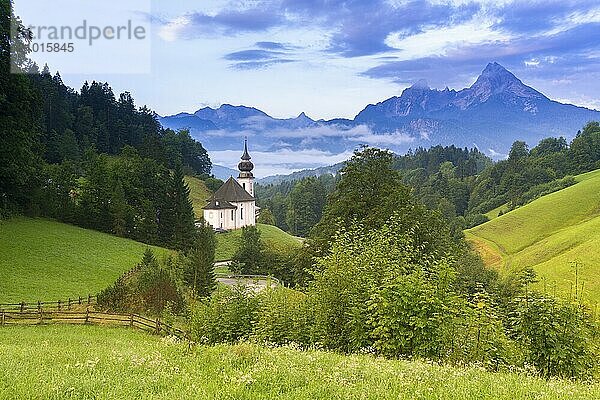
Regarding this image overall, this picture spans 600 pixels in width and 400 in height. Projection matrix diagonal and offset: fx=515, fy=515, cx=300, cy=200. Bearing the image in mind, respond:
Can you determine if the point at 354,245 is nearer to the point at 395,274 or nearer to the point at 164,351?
the point at 395,274

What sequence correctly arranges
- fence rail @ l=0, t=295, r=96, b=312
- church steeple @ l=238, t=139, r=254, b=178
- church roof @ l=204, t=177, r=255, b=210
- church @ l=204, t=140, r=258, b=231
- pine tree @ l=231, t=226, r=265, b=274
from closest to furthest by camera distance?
fence rail @ l=0, t=295, r=96, b=312 < pine tree @ l=231, t=226, r=265, b=274 < church @ l=204, t=140, r=258, b=231 < church roof @ l=204, t=177, r=255, b=210 < church steeple @ l=238, t=139, r=254, b=178

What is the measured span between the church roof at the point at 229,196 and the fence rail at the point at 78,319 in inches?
2779

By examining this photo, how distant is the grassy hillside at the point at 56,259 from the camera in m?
35.4

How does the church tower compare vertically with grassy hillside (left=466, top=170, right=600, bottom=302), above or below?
above

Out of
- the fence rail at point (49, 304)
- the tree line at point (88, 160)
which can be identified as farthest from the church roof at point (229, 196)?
the fence rail at point (49, 304)

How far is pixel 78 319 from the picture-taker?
93.2ft

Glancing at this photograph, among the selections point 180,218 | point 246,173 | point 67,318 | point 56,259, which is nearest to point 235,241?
point 180,218

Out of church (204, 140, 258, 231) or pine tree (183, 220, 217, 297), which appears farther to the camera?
church (204, 140, 258, 231)

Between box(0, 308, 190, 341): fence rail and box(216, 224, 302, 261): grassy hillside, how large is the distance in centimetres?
4828

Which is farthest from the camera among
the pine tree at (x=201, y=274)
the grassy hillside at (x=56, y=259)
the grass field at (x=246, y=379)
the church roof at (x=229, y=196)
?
the church roof at (x=229, y=196)

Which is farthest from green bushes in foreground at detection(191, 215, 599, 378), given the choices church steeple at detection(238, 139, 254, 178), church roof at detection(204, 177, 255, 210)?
church steeple at detection(238, 139, 254, 178)

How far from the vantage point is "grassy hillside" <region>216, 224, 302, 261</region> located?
269 feet

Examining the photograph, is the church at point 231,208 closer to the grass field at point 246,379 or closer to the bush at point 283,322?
the bush at point 283,322

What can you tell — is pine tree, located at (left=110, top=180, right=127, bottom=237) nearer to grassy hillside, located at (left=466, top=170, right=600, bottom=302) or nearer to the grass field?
grassy hillside, located at (left=466, top=170, right=600, bottom=302)
